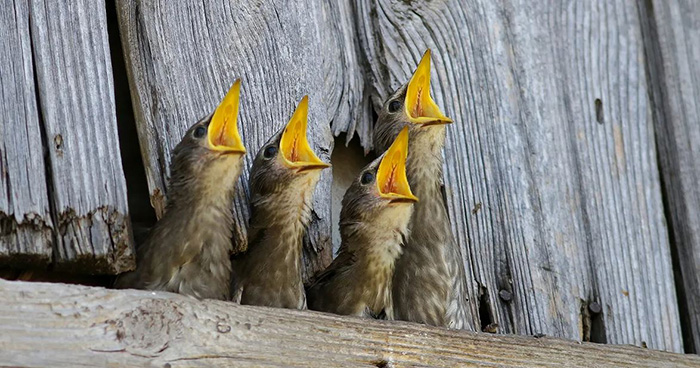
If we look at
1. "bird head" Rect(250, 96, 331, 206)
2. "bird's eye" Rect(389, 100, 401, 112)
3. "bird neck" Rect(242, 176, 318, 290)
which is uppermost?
"bird's eye" Rect(389, 100, 401, 112)

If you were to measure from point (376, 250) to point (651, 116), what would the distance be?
1.13 metres

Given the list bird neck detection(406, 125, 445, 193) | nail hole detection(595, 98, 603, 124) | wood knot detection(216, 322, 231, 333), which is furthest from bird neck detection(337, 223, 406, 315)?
wood knot detection(216, 322, 231, 333)

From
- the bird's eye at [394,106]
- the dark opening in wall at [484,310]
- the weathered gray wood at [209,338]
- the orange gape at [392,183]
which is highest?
the bird's eye at [394,106]

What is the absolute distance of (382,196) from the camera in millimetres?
3447

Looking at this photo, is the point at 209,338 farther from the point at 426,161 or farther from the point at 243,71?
the point at 426,161

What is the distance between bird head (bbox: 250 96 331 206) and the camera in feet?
10.7

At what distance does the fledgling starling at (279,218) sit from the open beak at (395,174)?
0.23 m

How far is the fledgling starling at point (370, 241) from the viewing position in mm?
3346

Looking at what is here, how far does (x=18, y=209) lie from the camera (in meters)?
2.62

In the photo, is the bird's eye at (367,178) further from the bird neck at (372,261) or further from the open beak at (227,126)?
the open beak at (227,126)

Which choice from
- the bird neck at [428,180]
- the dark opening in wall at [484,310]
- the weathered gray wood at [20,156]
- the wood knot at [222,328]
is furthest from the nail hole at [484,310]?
the weathered gray wood at [20,156]

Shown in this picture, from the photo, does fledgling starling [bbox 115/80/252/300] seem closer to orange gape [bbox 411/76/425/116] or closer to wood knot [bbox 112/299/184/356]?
wood knot [bbox 112/299/184/356]

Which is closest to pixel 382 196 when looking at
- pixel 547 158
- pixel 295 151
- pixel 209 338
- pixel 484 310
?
pixel 295 151

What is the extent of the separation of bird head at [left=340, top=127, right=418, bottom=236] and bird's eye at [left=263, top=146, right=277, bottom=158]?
0.33 meters
